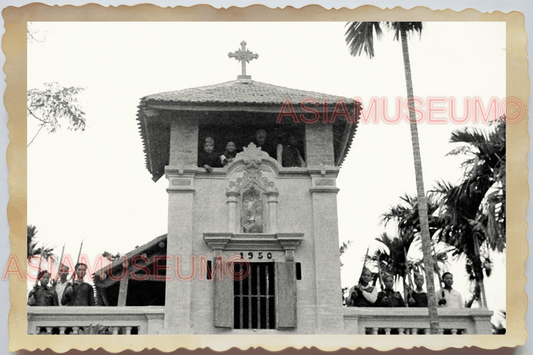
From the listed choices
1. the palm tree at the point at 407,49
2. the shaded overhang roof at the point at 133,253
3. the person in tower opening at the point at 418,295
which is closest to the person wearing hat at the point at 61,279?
the shaded overhang roof at the point at 133,253

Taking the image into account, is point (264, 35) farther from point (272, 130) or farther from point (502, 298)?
point (502, 298)

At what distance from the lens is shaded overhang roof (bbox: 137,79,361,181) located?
21.8 ft

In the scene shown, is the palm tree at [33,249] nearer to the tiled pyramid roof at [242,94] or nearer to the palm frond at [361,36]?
the tiled pyramid roof at [242,94]

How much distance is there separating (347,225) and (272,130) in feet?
3.32

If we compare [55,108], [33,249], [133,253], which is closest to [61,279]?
[33,249]

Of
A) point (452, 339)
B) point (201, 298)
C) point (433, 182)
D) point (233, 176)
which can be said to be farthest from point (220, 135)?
point (452, 339)

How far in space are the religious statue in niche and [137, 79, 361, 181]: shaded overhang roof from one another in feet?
2.27

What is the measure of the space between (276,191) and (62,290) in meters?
1.89

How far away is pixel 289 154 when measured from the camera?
6.79 metres

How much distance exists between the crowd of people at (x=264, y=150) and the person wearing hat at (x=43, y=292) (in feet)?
5.03

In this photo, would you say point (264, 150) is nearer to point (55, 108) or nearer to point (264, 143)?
point (264, 143)

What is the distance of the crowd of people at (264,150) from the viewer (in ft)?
22.2

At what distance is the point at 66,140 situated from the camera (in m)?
6.49

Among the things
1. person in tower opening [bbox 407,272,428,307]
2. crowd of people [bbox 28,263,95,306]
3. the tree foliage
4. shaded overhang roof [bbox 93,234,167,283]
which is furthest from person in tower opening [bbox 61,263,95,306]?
person in tower opening [bbox 407,272,428,307]
